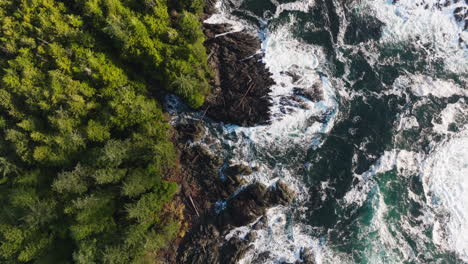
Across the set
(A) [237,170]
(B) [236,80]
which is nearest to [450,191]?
(A) [237,170]

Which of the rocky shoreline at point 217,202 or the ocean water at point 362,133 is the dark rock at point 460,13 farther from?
the rocky shoreline at point 217,202

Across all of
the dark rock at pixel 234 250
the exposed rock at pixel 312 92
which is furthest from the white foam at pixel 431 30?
the dark rock at pixel 234 250

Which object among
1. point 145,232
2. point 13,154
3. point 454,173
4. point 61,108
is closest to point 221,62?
point 61,108

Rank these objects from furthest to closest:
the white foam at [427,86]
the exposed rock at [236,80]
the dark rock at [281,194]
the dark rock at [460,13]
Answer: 1. the dark rock at [460,13]
2. the white foam at [427,86]
3. the exposed rock at [236,80]
4. the dark rock at [281,194]

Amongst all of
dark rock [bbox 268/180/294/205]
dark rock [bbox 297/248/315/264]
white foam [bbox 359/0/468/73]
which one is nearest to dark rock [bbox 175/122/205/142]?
dark rock [bbox 268/180/294/205]

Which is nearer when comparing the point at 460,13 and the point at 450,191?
the point at 450,191

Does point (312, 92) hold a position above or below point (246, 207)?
above

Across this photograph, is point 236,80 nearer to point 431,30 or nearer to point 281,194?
point 281,194
